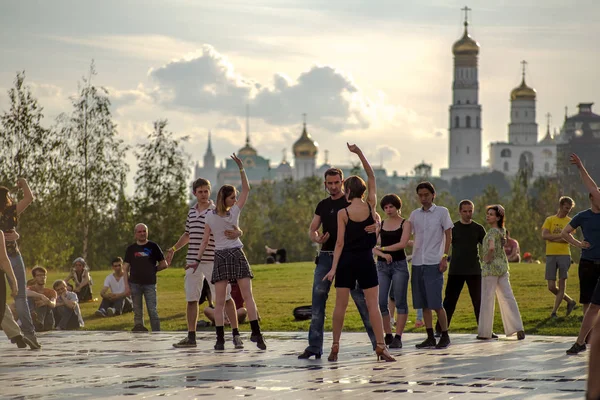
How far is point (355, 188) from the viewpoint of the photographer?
1153 cm

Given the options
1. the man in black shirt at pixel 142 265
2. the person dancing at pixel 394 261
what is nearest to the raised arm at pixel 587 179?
the person dancing at pixel 394 261

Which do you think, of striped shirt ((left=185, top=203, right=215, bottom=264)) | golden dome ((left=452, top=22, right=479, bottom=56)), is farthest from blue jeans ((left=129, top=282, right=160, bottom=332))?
golden dome ((left=452, top=22, right=479, bottom=56))

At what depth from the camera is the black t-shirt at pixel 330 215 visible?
1191 cm

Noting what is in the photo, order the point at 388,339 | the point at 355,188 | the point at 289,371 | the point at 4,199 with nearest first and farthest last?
the point at 289,371
the point at 355,188
the point at 4,199
the point at 388,339

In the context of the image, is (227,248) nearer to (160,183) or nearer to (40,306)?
(40,306)

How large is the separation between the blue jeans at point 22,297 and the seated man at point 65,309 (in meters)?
4.17

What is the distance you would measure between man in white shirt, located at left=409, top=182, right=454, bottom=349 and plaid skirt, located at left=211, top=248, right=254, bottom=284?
189 cm

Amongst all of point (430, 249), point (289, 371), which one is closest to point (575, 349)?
point (430, 249)

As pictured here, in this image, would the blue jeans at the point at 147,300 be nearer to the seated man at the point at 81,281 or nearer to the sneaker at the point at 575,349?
the seated man at the point at 81,281

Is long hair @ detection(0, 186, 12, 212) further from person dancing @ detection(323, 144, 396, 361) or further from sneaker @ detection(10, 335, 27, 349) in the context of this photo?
person dancing @ detection(323, 144, 396, 361)

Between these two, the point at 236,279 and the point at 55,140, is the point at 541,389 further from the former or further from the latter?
the point at 55,140

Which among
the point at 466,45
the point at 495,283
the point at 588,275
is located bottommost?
the point at 495,283

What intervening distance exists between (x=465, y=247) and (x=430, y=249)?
139cm

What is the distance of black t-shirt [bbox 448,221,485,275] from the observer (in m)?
14.6
